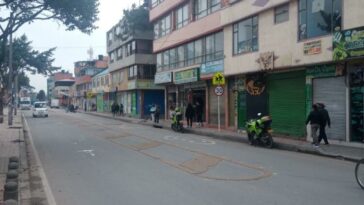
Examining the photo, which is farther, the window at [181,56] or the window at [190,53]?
the window at [181,56]

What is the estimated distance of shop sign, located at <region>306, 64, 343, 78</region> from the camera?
1955cm

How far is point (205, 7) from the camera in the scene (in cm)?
3338

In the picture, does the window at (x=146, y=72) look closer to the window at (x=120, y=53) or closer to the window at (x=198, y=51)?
the window at (x=120, y=53)

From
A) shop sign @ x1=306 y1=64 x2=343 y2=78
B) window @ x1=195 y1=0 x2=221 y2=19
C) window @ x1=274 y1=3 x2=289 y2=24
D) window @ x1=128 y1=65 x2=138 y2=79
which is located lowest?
shop sign @ x1=306 y1=64 x2=343 y2=78

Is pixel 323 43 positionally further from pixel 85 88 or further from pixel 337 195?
pixel 85 88

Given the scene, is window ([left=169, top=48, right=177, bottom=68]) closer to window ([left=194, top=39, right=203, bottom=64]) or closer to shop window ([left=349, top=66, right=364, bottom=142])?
window ([left=194, top=39, right=203, bottom=64])

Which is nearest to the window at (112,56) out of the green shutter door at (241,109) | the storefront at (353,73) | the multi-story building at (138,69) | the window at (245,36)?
the multi-story building at (138,69)

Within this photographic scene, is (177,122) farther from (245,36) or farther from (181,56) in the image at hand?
(181,56)

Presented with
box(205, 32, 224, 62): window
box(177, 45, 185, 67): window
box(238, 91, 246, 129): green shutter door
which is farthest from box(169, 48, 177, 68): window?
box(238, 91, 246, 129): green shutter door

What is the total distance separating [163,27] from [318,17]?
2445 centimetres

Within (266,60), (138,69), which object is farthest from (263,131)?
(138,69)

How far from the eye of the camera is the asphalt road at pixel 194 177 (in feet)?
29.6

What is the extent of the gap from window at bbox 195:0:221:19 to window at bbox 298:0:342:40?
1026cm

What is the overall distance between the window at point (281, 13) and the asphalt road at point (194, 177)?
8078mm
